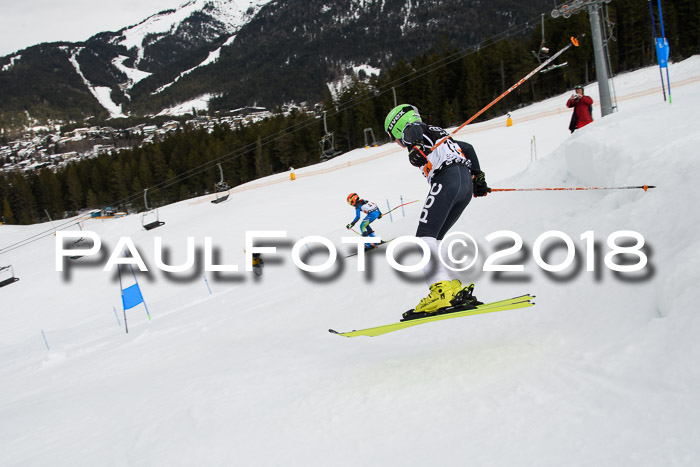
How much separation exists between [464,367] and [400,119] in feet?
8.14

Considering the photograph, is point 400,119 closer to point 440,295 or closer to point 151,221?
point 440,295

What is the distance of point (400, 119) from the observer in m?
4.39

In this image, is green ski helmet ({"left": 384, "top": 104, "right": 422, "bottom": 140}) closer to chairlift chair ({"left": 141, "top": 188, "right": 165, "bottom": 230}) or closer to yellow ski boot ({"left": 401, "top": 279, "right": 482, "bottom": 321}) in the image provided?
yellow ski boot ({"left": 401, "top": 279, "right": 482, "bottom": 321})

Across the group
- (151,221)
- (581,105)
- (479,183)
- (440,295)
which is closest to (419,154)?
(479,183)

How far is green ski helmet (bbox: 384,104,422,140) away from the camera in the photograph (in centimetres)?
436

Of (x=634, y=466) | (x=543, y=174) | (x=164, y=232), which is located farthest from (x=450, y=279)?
(x=164, y=232)

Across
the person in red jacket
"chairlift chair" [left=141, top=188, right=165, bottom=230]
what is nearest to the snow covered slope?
the person in red jacket

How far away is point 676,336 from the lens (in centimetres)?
257

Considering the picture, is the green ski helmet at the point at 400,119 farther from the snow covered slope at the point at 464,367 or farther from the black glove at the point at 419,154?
the snow covered slope at the point at 464,367

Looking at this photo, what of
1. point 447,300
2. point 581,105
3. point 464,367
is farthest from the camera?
point 581,105

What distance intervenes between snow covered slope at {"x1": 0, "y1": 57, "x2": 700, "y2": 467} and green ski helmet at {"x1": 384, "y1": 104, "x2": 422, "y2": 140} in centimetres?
204

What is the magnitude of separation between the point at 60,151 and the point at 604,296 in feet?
780

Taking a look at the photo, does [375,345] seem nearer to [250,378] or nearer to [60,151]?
[250,378]

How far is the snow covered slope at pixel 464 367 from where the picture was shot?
2.37 metres
